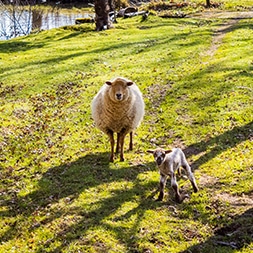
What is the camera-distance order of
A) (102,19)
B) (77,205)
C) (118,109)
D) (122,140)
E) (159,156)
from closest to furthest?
(159,156)
(77,205)
(118,109)
(122,140)
(102,19)

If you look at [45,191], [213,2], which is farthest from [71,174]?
[213,2]

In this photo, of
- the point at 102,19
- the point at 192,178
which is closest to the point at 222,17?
the point at 102,19

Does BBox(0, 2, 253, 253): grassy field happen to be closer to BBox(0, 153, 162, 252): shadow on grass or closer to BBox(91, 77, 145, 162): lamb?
BBox(0, 153, 162, 252): shadow on grass

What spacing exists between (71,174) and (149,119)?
4545mm

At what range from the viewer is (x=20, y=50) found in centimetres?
2672

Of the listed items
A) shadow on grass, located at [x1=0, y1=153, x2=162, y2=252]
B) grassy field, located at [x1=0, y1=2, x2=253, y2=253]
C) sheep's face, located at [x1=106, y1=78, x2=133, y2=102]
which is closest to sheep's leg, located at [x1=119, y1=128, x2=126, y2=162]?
grassy field, located at [x1=0, y1=2, x2=253, y2=253]

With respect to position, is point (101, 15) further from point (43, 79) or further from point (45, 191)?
point (45, 191)

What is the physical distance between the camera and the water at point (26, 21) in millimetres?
37500

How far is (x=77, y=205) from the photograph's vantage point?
8.57 meters

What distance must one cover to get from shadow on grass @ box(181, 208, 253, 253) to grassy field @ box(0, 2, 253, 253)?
0.02m

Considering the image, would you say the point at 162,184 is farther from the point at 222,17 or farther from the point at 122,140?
the point at 222,17

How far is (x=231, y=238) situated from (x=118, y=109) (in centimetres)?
473

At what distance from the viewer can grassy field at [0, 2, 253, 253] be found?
746 centimetres

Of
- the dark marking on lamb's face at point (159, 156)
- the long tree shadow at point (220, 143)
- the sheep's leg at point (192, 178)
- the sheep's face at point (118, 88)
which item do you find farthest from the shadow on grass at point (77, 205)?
the sheep's face at point (118, 88)
